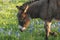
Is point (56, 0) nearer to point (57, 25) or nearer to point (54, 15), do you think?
point (54, 15)

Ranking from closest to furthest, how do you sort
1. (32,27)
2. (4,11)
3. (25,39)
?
(25,39) → (32,27) → (4,11)

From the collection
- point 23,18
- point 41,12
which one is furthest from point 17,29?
point 41,12

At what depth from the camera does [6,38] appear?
989 cm

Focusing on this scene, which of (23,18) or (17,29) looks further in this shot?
(17,29)

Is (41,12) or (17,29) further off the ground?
A: (41,12)

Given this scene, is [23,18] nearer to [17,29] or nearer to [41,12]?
[17,29]

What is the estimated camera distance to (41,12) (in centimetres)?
1027

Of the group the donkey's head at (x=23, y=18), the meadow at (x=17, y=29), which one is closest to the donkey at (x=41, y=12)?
the donkey's head at (x=23, y=18)

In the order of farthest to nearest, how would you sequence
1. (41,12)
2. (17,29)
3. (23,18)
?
(17,29) < (23,18) < (41,12)

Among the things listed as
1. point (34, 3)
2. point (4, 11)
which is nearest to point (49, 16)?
point (34, 3)

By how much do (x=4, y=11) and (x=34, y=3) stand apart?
4552 mm

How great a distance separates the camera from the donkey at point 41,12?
32.6 feet

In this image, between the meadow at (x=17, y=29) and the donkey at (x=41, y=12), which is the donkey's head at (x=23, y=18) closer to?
the donkey at (x=41, y=12)

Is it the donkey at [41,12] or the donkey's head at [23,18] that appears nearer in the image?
the donkey at [41,12]
